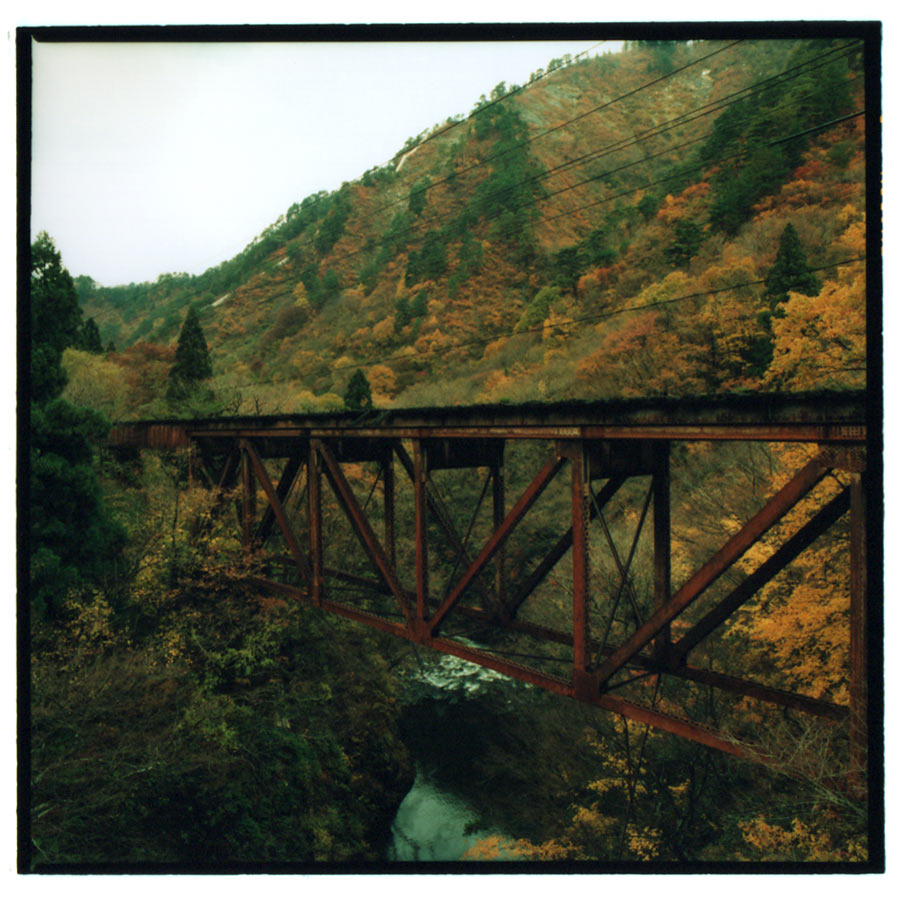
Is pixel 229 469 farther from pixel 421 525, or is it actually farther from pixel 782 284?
pixel 782 284

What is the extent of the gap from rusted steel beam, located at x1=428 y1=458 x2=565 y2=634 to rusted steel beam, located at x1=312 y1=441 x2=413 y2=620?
66 centimetres

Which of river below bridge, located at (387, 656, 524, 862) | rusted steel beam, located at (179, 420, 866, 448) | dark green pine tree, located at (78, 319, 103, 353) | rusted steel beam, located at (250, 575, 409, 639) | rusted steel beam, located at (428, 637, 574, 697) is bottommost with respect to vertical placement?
river below bridge, located at (387, 656, 524, 862)

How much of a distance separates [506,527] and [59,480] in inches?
292

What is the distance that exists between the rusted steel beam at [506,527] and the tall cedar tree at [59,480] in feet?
20.5

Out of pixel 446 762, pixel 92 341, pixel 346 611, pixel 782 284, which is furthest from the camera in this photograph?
pixel 92 341

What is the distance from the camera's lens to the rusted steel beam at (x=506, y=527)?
537 centimetres

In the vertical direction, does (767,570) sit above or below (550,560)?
above

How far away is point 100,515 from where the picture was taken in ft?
31.6

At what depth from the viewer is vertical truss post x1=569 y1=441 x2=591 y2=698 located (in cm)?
512

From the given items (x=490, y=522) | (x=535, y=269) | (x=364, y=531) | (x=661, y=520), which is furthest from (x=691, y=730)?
(x=535, y=269)

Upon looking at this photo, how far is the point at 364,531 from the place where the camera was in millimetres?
7590

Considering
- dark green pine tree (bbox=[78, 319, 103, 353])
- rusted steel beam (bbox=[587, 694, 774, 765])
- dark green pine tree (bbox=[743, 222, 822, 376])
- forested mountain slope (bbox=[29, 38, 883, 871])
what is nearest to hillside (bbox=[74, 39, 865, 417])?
dark green pine tree (bbox=[743, 222, 822, 376])

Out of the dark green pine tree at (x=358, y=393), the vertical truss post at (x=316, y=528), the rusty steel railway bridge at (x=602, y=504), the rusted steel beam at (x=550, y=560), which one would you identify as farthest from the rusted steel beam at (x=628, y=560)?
the dark green pine tree at (x=358, y=393)

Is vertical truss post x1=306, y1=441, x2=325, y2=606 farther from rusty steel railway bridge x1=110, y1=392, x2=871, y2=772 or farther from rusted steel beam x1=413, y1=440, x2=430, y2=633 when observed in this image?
rusted steel beam x1=413, y1=440, x2=430, y2=633
